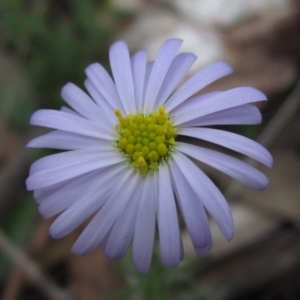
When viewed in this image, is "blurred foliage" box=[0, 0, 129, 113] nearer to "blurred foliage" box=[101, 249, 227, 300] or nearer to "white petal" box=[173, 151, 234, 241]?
"blurred foliage" box=[101, 249, 227, 300]

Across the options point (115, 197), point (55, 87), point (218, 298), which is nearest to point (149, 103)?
point (115, 197)

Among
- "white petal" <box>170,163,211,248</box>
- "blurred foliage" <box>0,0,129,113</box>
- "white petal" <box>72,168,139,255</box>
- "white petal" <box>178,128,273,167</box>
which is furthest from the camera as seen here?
"blurred foliage" <box>0,0,129,113</box>

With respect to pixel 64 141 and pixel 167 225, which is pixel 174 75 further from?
pixel 167 225

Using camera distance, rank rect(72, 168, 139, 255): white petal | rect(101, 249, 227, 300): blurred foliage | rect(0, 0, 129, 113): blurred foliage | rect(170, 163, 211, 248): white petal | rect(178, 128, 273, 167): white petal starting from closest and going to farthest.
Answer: rect(170, 163, 211, 248): white petal < rect(178, 128, 273, 167): white petal < rect(72, 168, 139, 255): white petal < rect(101, 249, 227, 300): blurred foliage < rect(0, 0, 129, 113): blurred foliage

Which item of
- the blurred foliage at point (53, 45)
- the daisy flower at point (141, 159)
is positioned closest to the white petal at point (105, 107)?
the daisy flower at point (141, 159)

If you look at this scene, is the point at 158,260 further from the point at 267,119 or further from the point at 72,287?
the point at 267,119

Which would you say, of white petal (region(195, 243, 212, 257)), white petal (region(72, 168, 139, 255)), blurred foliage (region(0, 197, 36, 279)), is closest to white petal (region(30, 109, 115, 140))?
white petal (region(72, 168, 139, 255))
